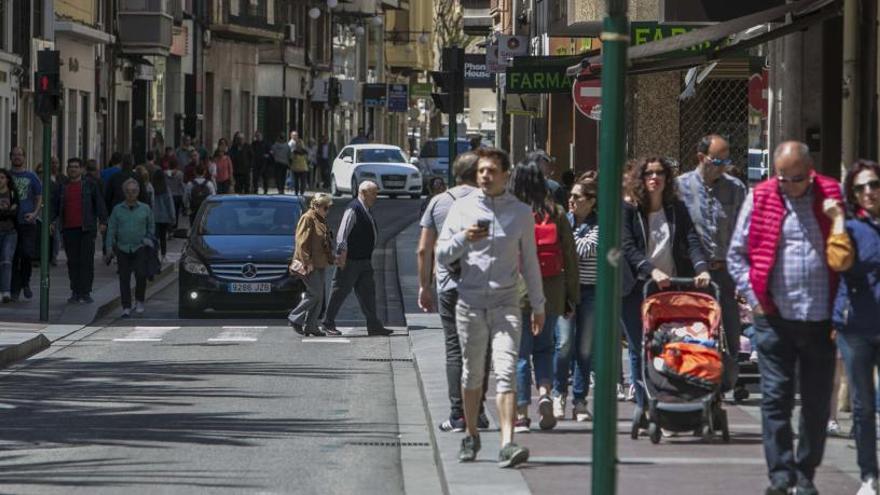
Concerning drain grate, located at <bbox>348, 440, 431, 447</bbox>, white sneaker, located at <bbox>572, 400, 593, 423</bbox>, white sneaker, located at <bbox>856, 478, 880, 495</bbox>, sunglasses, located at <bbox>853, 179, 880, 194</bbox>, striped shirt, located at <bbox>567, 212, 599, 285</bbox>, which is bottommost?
drain grate, located at <bbox>348, 440, 431, 447</bbox>

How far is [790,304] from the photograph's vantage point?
1004 centimetres

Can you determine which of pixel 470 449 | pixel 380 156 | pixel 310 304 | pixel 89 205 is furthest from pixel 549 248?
pixel 380 156

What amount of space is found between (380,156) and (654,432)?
161 ft

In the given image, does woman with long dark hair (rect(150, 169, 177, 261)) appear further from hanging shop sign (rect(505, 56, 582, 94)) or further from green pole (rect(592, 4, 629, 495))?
green pole (rect(592, 4, 629, 495))

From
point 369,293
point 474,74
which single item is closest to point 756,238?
point 369,293

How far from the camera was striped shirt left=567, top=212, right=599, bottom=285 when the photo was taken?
1419 cm

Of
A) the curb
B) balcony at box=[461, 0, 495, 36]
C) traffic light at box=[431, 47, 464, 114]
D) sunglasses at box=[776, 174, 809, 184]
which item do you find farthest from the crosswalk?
balcony at box=[461, 0, 495, 36]

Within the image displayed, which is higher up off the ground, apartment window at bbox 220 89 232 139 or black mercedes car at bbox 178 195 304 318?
apartment window at bbox 220 89 232 139

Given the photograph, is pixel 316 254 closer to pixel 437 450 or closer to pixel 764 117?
pixel 764 117

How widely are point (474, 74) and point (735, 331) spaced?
3347 centimetres

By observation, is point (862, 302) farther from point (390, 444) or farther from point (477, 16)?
point (477, 16)

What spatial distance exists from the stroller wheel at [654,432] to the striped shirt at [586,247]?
1684mm

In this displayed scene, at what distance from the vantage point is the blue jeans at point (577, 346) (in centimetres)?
1392

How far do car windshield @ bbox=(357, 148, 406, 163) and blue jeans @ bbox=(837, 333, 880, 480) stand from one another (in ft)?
168
